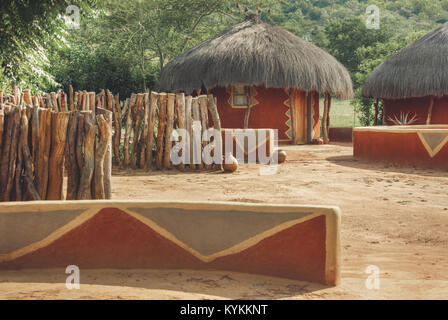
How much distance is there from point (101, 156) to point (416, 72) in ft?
43.4

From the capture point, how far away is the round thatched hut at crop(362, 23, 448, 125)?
15664 mm

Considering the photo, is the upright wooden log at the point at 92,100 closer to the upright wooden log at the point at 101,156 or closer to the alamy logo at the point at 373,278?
the upright wooden log at the point at 101,156

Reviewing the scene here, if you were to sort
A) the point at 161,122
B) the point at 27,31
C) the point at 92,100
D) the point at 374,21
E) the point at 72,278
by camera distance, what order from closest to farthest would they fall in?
the point at 72,278, the point at 92,100, the point at 161,122, the point at 27,31, the point at 374,21

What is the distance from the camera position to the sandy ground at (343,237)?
3.17 m

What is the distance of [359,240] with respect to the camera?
4.53m

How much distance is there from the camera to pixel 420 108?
1666 centimetres

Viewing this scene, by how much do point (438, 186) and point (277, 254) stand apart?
4843 millimetres

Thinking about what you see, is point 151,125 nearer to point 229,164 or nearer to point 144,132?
point 144,132

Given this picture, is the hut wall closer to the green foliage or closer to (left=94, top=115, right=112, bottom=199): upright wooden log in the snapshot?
the green foliage

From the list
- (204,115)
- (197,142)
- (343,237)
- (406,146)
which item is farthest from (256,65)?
(343,237)

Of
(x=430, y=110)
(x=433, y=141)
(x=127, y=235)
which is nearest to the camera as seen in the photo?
(x=127, y=235)

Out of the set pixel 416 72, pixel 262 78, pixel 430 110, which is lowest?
pixel 430 110

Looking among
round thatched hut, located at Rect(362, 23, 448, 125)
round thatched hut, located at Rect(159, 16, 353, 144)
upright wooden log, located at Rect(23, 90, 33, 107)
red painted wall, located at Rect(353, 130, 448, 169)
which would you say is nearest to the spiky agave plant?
round thatched hut, located at Rect(362, 23, 448, 125)
